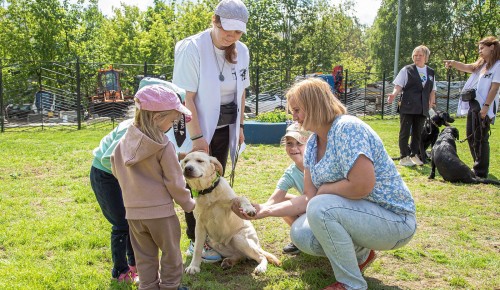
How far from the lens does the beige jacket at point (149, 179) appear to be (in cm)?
254

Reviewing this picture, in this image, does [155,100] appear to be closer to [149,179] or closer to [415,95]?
[149,179]

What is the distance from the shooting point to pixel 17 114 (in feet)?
59.8

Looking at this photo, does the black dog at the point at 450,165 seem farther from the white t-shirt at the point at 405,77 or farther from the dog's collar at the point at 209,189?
the dog's collar at the point at 209,189

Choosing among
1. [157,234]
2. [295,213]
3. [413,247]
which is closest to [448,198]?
[413,247]

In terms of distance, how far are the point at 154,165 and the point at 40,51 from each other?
21.2m

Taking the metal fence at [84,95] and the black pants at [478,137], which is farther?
→ the metal fence at [84,95]

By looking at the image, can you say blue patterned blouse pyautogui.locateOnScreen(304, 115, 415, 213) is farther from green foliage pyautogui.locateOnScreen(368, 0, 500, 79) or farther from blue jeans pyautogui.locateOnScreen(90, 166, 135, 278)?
green foliage pyautogui.locateOnScreen(368, 0, 500, 79)

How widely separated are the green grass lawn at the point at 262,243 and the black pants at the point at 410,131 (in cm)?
89

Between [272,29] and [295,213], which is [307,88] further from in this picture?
[272,29]

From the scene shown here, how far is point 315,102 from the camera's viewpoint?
2805 millimetres

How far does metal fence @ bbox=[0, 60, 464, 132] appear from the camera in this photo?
1669 cm

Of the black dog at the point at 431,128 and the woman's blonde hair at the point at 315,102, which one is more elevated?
the woman's blonde hair at the point at 315,102

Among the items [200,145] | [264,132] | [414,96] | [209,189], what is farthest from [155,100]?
[264,132]

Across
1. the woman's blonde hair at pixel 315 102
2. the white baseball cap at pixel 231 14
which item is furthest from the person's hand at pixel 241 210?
the white baseball cap at pixel 231 14
